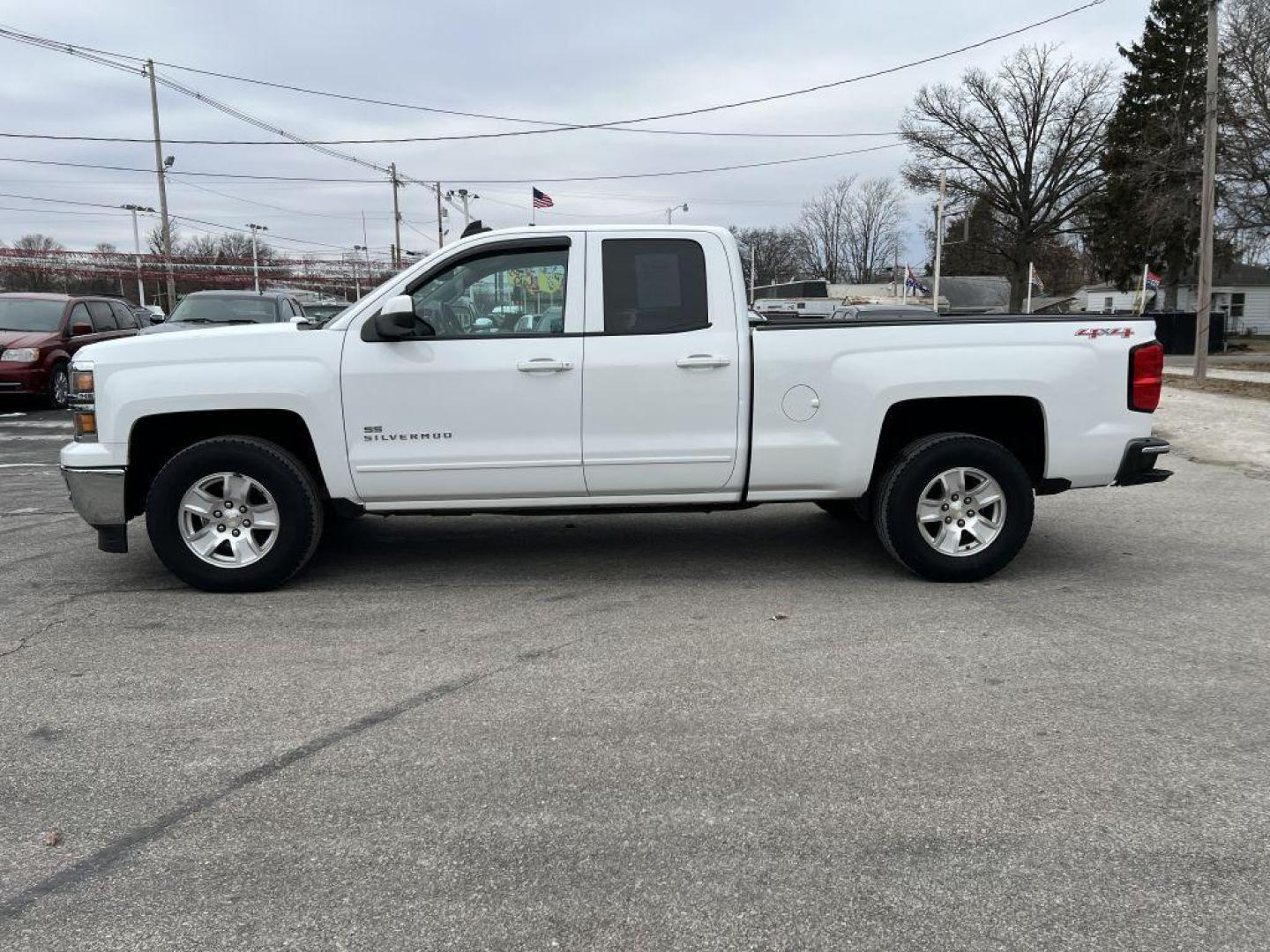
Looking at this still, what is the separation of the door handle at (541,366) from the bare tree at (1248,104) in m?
21.7

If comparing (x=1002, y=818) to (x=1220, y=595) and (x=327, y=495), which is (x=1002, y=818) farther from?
(x=327, y=495)

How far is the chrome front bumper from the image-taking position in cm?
531

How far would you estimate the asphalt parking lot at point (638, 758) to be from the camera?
2596 millimetres

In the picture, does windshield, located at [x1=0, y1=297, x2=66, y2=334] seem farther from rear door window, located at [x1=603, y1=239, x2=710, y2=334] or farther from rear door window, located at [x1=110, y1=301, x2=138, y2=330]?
rear door window, located at [x1=603, y1=239, x2=710, y2=334]

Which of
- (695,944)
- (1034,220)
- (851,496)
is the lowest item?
(695,944)

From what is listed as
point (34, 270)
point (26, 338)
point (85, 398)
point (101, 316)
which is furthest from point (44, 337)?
point (34, 270)

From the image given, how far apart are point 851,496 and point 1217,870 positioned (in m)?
3.10

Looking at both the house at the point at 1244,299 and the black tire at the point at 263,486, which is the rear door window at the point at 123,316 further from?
the house at the point at 1244,299

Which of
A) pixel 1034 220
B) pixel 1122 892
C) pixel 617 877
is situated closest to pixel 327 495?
pixel 617 877

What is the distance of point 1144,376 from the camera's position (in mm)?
5527

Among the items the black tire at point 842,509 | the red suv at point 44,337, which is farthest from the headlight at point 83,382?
the red suv at point 44,337

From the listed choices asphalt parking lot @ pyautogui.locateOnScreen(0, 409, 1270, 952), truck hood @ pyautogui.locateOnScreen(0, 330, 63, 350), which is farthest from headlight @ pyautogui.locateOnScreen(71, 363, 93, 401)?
truck hood @ pyautogui.locateOnScreen(0, 330, 63, 350)

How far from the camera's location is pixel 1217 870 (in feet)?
9.02

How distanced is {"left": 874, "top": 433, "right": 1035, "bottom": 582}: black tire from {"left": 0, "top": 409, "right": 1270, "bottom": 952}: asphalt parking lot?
18 centimetres
